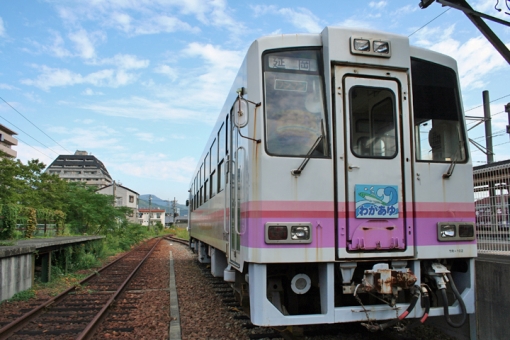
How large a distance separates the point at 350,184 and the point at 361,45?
1.41m

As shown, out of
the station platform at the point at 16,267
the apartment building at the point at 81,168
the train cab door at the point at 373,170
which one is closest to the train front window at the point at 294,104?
the train cab door at the point at 373,170

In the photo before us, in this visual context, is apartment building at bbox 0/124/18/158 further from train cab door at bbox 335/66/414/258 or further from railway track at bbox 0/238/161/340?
train cab door at bbox 335/66/414/258

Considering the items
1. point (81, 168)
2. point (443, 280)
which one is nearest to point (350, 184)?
point (443, 280)

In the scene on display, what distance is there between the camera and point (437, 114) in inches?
191

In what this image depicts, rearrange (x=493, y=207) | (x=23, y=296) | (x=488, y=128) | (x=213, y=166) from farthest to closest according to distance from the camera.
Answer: (x=488, y=128) → (x=23, y=296) → (x=213, y=166) → (x=493, y=207)

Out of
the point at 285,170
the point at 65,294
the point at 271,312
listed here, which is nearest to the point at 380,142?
the point at 285,170

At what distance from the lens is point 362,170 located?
14.3 ft

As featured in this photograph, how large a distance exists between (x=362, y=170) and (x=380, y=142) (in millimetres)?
495

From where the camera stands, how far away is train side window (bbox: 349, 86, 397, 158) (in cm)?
454

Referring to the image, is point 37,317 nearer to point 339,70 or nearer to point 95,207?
point 339,70

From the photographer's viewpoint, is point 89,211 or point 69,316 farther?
point 89,211

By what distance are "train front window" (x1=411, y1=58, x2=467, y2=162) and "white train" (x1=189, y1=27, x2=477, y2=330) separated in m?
0.02

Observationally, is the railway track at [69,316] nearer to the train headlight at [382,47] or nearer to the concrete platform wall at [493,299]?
the concrete platform wall at [493,299]

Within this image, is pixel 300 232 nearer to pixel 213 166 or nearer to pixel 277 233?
pixel 277 233
